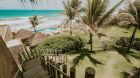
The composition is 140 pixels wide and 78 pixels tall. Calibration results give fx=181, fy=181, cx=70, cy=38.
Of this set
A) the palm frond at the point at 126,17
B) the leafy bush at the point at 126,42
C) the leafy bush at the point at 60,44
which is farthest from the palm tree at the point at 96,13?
the leafy bush at the point at 126,42

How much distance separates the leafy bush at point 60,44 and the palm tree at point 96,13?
1796 millimetres

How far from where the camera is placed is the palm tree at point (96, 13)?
16.0 meters

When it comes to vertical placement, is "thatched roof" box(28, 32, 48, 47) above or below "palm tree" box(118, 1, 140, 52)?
below

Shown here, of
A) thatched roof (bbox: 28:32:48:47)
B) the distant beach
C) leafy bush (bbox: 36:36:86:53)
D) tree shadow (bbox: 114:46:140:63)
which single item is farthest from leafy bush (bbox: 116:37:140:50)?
the distant beach

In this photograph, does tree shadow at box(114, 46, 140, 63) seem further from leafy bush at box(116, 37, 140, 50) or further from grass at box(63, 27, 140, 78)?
leafy bush at box(116, 37, 140, 50)

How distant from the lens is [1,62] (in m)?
4.73

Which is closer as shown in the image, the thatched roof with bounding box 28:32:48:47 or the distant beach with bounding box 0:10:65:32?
the thatched roof with bounding box 28:32:48:47

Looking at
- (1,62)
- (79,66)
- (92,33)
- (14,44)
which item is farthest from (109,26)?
(1,62)

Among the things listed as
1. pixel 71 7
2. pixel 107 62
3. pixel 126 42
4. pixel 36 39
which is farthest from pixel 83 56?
pixel 36 39

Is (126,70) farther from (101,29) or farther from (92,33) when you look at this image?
(101,29)

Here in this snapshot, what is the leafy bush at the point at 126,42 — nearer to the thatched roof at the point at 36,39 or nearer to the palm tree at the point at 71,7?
the palm tree at the point at 71,7

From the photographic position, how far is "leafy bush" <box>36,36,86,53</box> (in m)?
15.6

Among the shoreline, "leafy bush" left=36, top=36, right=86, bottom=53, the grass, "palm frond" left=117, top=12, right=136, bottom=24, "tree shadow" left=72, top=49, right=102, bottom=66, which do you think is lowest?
the shoreline

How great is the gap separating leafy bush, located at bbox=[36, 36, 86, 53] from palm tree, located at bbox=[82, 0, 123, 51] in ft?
5.89
